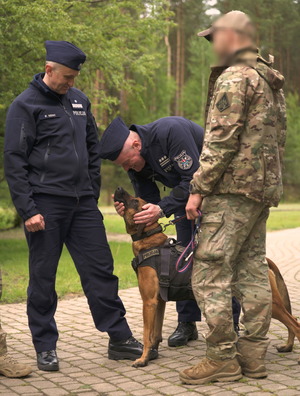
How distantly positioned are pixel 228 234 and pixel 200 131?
4.40ft

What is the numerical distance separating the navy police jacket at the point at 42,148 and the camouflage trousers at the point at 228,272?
3.82ft

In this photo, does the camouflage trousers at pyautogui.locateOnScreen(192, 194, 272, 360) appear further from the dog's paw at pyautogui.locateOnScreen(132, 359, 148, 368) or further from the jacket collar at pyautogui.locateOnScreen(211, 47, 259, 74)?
the jacket collar at pyautogui.locateOnScreen(211, 47, 259, 74)

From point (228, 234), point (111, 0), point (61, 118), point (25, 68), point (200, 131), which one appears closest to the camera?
point (228, 234)

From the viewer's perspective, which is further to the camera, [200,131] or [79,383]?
[200,131]

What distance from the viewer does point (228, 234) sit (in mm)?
4359

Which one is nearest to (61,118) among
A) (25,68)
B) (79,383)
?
(79,383)

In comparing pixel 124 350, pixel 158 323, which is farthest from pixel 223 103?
pixel 124 350

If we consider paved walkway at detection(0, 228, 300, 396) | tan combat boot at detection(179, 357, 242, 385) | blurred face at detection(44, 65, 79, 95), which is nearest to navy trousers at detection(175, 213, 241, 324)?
paved walkway at detection(0, 228, 300, 396)

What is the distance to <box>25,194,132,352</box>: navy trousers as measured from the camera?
5.03 m

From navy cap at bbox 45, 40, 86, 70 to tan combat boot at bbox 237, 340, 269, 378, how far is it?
2384 mm

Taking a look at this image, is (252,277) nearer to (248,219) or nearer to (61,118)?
(248,219)

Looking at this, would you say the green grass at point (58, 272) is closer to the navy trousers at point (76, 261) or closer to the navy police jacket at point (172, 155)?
the navy trousers at point (76, 261)

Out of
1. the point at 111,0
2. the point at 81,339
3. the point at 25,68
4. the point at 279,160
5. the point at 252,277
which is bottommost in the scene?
the point at 81,339

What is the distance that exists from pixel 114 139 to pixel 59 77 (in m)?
0.62
